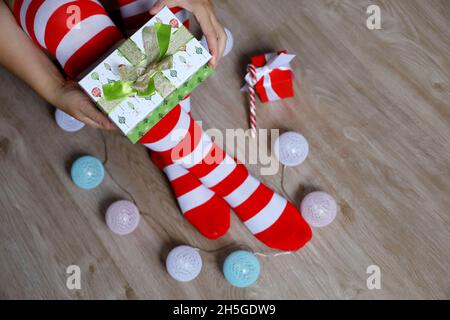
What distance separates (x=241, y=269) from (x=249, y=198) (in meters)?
0.15

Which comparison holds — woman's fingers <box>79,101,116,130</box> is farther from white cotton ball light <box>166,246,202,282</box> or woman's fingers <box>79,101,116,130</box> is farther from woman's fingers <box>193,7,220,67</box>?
white cotton ball light <box>166,246,202,282</box>

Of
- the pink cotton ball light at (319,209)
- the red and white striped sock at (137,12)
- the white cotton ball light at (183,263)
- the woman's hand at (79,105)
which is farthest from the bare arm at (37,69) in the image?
the pink cotton ball light at (319,209)

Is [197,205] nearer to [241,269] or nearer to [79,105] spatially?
[241,269]

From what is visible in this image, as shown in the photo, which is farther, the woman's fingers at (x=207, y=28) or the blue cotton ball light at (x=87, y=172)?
the blue cotton ball light at (x=87, y=172)

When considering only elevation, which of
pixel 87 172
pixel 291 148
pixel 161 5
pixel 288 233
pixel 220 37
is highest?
pixel 161 5

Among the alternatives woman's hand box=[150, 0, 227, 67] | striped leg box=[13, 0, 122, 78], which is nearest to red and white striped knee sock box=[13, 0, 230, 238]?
striped leg box=[13, 0, 122, 78]

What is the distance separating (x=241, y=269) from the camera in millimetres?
902

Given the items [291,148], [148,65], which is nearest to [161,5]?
[148,65]

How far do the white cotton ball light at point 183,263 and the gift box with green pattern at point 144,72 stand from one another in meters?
0.33

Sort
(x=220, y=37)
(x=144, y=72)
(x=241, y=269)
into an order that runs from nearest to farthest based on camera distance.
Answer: (x=144, y=72), (x=220, y=37), (x=241, y=269)

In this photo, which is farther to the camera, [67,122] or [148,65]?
[67,122]

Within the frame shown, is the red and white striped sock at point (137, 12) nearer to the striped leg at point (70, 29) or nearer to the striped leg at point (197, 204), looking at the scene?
the striped leg at point (70, 29)

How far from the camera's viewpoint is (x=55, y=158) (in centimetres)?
101

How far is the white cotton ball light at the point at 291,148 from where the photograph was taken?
0.94m
